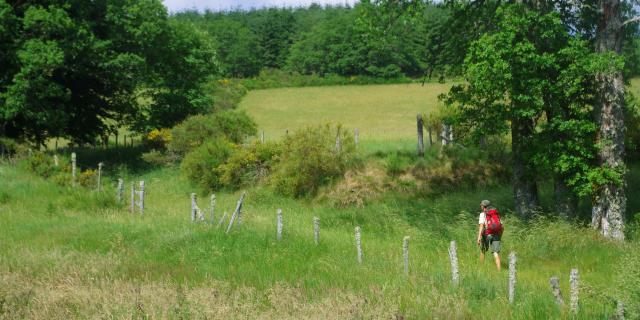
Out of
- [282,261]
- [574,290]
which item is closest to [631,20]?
[574,290]

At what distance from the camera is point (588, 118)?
52.2ft

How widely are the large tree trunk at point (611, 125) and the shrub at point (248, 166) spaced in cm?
1340

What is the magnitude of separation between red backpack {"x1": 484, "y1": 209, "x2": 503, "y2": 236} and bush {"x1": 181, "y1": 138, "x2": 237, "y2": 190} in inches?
589

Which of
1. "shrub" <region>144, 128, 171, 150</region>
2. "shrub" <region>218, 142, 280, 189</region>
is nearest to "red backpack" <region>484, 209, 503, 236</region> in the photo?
"shrub" <region>218, 142, 280, 189</region>

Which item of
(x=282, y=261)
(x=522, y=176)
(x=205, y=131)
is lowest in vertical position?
(x=282, y=261)

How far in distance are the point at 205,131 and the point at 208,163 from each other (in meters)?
4.48

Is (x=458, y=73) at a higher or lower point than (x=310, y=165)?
higher

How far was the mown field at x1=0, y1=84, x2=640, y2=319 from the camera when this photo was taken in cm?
861

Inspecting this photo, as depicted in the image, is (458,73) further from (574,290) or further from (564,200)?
(574,290)

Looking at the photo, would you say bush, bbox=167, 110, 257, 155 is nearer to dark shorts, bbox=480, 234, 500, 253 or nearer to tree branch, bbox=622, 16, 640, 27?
dark shorts, bbox=480, 234, 500, 253

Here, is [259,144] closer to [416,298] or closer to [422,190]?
[422,190]

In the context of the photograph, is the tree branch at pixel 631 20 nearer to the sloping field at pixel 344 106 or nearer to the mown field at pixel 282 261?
the mown field at pixel 282 261

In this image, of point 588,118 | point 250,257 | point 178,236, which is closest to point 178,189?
point 178,236

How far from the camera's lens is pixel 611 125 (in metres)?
15.3
